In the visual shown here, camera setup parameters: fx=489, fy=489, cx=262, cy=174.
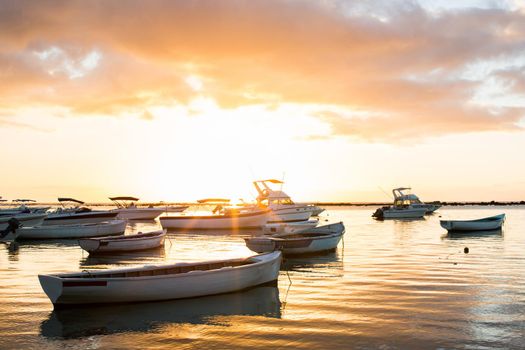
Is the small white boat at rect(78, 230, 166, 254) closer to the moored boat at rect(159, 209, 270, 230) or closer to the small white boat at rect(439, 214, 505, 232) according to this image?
the moored boat at rect(159, 209, 270, 230)

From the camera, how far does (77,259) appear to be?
28328 mm

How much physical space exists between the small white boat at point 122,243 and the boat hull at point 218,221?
18.4 meters

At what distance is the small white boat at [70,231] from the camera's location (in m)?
40.3

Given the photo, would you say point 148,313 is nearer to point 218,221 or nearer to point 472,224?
point 218,221

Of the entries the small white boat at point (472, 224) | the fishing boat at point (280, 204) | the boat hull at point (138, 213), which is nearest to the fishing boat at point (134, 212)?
the boat hull at point (138, 213)

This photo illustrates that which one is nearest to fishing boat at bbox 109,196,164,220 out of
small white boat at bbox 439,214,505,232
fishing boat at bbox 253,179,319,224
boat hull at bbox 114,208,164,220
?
boat hull at bbox 114,208,164,220

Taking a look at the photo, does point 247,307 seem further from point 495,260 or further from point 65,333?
point 495,260

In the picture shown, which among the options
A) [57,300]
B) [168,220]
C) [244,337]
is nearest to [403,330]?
[244,337]

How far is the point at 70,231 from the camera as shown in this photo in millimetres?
41250

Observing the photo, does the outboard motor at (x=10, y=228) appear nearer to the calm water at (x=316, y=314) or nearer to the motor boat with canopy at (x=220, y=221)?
the motor boat with canopy at (x=220, y=221)

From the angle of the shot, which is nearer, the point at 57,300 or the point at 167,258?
the point at 57,300

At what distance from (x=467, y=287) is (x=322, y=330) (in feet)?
28.1

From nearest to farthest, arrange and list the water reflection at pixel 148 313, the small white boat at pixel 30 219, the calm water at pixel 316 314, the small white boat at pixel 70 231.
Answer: the calm water at pixel 316 314 → the water reflection at pixel 148 313 → the small white boat at pixel 70 231 → the small white boat at pixel 30 219

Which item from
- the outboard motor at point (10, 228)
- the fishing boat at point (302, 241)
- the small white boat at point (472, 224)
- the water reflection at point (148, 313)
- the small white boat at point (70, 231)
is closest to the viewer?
the water reflection at point (148, 313)
